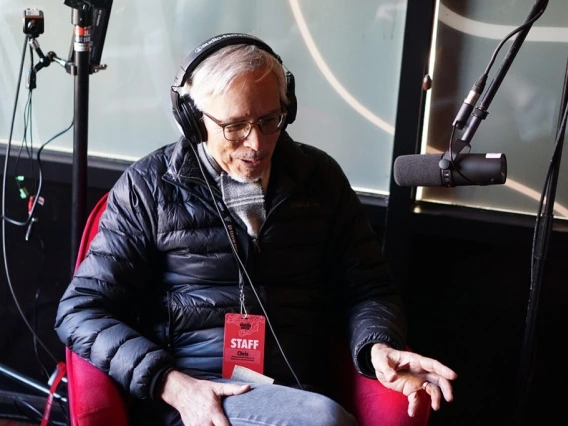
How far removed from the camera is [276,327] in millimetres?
1627

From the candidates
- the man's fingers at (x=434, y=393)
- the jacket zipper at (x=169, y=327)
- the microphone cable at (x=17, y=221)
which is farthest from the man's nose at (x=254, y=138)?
the microphone cable at (x=17, y=221)

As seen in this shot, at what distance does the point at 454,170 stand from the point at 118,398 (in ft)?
2.59

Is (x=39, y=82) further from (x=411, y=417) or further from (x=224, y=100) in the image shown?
(x=411, y=417)

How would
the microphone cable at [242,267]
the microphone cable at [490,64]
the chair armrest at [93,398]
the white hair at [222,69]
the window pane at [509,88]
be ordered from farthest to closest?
the window pane at [509,88]
the microphone cable at [242,267]
the white hair at [222,69]
the chair armrest at [93,398]
the microphone cable at [490,64]

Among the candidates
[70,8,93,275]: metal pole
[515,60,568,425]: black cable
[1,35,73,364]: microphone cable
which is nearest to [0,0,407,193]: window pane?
[1,35,73,364]: microphone cable

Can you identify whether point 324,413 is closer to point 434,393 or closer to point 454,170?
point 434,393

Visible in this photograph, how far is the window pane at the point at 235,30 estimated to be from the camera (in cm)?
195

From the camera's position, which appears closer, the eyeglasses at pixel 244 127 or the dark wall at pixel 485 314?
the eyeglasses at pixel 244 127

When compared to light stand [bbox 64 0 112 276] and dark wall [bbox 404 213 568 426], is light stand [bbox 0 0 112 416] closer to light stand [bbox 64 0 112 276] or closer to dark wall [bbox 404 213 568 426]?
light stand [bbox 64 0 112 276]

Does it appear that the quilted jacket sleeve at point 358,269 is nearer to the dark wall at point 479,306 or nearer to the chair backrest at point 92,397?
the dark wall at point 479,306

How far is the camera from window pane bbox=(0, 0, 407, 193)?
1950 millimetres

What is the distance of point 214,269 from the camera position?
160 cm

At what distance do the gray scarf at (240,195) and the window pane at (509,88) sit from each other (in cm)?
59

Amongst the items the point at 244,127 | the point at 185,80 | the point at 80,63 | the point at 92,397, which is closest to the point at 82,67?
the point at 80,63
